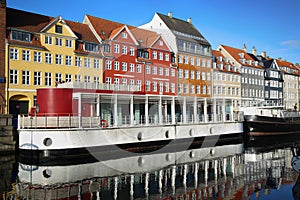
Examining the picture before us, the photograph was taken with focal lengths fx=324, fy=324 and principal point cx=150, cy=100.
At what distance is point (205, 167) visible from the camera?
873 inches

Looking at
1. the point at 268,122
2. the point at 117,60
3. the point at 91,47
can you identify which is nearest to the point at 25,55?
the point at 91,47

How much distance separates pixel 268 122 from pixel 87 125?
84.8 ft

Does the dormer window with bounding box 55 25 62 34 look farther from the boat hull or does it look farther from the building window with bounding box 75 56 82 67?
the boat hull

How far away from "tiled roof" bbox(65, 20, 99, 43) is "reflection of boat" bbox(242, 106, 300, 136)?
73.5ft

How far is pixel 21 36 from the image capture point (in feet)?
115

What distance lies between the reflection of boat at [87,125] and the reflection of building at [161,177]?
6.51ft

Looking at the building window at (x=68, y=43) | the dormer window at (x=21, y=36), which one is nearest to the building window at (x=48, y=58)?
the dormer window at (x=21, y=36)

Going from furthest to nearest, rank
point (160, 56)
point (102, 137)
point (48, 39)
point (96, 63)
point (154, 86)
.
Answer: point (160, 56) < point (154, 86) < point (96, 63) < point (48, 39) < point (102, 137)

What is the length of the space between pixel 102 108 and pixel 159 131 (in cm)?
567

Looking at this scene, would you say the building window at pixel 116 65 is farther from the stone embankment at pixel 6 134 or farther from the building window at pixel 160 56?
the stone embankment at pixel 6 134

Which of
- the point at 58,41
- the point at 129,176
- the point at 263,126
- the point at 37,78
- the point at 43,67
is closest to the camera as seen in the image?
the point at 129,176

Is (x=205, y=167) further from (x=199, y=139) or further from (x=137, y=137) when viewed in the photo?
(x=199, y=139)

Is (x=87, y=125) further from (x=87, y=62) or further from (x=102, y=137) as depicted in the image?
(x=87, y=62)

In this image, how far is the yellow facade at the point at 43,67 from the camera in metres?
34.1
